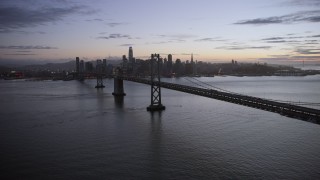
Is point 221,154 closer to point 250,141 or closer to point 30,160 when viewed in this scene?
point 250,141

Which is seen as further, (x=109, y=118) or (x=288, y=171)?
(x=109, y=118)

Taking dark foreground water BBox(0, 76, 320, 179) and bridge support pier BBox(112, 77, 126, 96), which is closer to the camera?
dark foreground water BBox(0, 76, 320, 179)

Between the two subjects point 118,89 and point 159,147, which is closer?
point 159,147

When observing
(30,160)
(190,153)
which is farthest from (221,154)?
(30,160)

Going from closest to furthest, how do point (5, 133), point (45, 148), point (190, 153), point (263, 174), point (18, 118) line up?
point (263, 174) < point (190, 153) < point (45, 148) < point (5, 133) < point (18, 118)

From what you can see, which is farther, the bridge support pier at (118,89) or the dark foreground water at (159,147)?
the bridge support pier at (118,89)

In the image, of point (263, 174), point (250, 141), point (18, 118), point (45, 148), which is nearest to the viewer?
point (263, 174)

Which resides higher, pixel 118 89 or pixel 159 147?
pixel 118 89

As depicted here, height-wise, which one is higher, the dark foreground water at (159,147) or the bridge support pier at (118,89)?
the bridge support pier at (118,89)

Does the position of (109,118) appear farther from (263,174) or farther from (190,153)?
(263,174)

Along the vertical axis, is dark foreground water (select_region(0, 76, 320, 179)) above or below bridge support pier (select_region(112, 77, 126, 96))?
below
